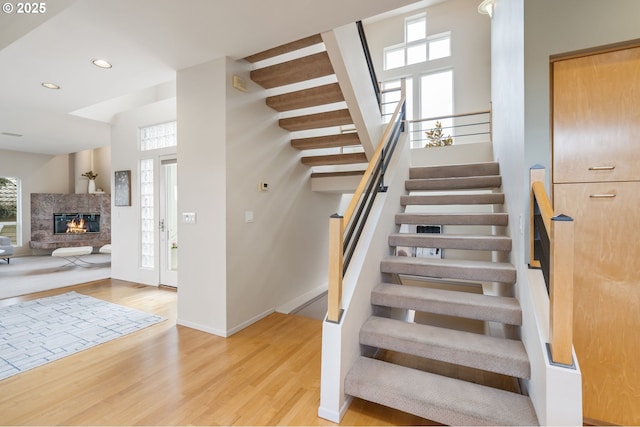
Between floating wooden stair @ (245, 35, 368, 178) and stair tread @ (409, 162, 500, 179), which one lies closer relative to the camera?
floating wooden stair @ (245, 35, 368, 178)

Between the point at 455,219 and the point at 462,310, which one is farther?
the point at 455,219

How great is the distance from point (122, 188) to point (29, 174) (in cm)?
538

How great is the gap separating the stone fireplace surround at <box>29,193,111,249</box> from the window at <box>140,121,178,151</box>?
5408 mm

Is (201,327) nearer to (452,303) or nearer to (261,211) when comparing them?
(261,211)

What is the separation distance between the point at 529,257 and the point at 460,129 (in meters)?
5.58

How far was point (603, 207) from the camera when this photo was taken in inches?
72.4

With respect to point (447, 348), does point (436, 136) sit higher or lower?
higher

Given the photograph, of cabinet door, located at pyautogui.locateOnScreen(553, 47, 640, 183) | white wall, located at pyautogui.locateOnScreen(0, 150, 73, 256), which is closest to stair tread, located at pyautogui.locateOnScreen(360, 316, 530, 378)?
cabinet door, located at pyautogui.locateOnScreen(553, 47, 640, 183)

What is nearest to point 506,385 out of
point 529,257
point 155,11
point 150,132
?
point 529,257

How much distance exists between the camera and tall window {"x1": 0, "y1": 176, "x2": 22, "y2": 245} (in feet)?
25.1

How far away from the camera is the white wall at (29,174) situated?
765cm

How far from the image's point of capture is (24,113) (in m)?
4.62

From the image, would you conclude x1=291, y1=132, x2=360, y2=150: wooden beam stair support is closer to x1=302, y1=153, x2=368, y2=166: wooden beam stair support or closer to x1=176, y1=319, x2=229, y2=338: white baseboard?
x1=302, y1=153, x2=368, y2=166: wooden beam stair support

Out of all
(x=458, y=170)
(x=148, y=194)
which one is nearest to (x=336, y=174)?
(x=458, y=170)
